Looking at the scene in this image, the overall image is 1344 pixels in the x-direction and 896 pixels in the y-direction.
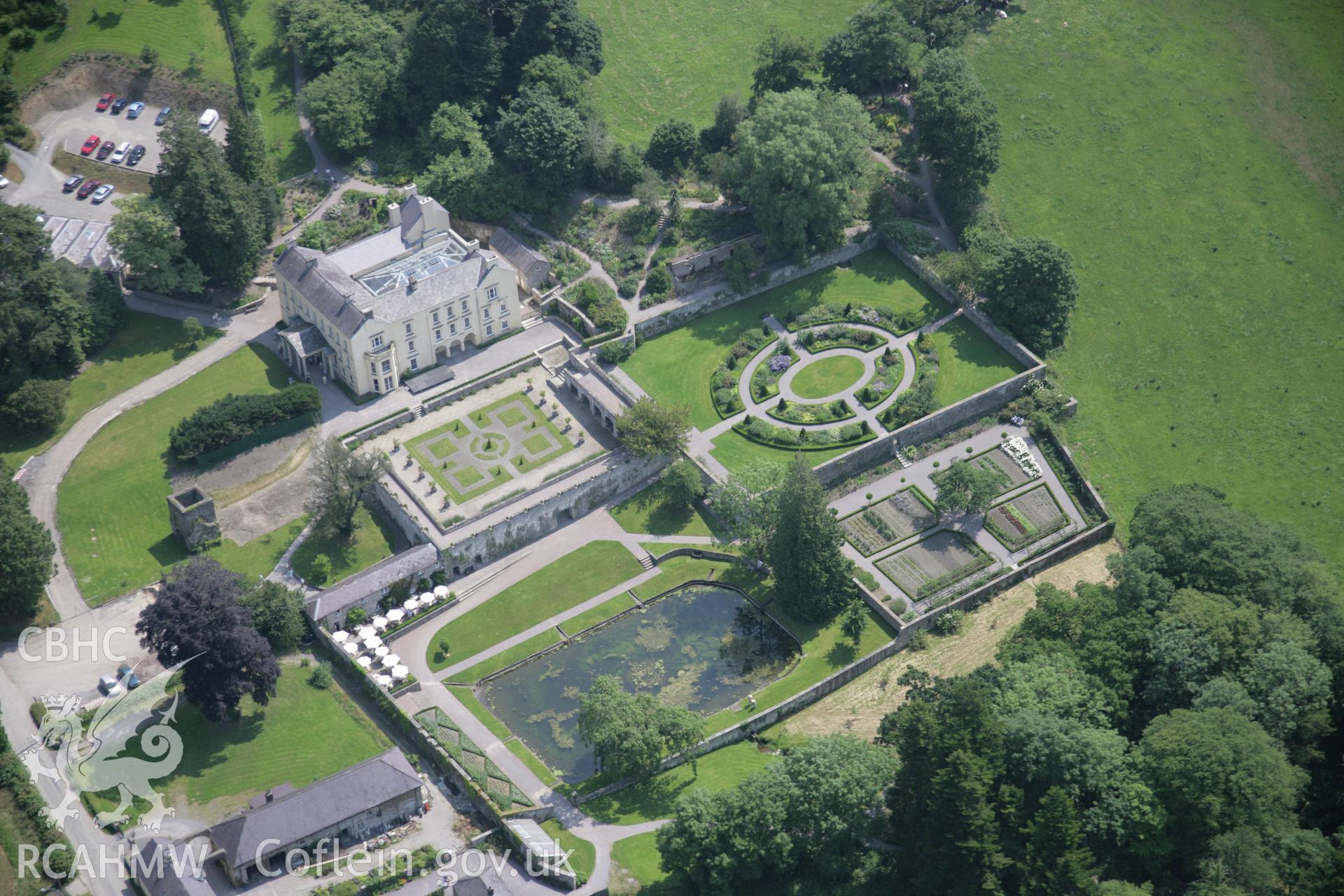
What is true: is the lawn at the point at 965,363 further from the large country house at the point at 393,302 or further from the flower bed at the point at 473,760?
the flower bed at the point at 473,760

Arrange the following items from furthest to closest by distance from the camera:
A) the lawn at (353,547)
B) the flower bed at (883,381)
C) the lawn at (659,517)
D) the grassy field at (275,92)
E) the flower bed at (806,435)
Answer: the grassy field at (275,92) → the flower bed at (883,381) → the flower bed at (806,435) → the lawn at (659,517) → the lawn at (353,547)

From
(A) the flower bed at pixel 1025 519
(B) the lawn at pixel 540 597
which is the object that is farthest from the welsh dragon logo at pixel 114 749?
(A) the flower bed at pixel 1025 519

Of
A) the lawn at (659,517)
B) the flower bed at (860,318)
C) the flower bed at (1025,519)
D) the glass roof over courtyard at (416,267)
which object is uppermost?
the glass roof over courtyard at (416,267)

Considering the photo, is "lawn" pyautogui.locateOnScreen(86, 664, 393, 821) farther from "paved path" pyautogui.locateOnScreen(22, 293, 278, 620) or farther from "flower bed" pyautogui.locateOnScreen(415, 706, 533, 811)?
"paved path" pyautogui.locateOnScreen(22, 293, 278, 620)

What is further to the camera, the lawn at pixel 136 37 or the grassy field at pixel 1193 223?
the lawn at pixel 136 37

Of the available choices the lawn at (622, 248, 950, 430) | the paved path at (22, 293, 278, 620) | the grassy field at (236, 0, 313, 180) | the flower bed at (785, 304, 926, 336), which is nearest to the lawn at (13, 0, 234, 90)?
the grassy field at (236, 0, 313, 180)

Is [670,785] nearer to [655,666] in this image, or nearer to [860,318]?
[655,666]

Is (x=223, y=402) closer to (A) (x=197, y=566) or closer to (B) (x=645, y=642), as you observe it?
(A) (x=197, y=566)
